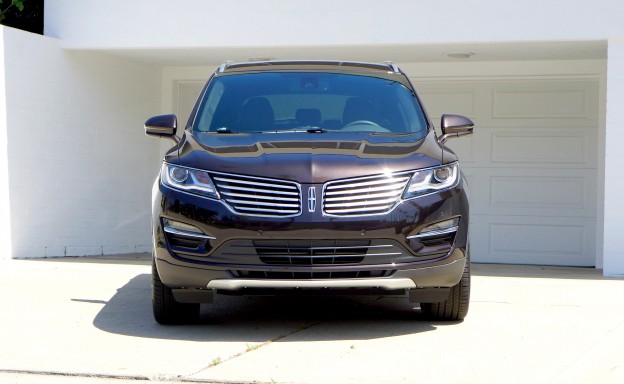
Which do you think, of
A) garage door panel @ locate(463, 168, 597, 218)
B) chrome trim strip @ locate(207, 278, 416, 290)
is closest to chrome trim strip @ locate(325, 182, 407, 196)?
chrome trim strip @ locate(207, 278, 416, 290)

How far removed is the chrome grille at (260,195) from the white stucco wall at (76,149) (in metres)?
5.68

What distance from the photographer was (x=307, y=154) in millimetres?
6086

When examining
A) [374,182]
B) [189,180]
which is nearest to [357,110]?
[374,182]

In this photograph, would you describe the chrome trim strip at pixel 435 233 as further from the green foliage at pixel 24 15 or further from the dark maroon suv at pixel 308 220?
the green foliage at pixel 24 15

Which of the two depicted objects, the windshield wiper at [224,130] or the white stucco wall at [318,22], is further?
the white stucco wall at [318,22]

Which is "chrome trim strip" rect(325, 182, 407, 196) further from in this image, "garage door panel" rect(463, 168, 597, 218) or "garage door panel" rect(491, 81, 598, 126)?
"garage door panel" rect(491, 81, 598, 126)

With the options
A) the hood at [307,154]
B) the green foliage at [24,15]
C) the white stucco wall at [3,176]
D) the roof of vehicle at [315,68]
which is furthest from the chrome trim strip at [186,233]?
the green foliage at [24,15]

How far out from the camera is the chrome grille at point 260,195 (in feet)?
19.2

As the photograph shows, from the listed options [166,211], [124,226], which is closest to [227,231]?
[166,211]

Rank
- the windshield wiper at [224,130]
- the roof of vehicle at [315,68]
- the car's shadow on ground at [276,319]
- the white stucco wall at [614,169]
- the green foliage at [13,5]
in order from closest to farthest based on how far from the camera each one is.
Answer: the car's shadow on ground at [276,319] < the windshield wiper at [224,130] < the roof of vehicle at [315,68] < the white stucco wall at [614,169] < the green foliage at [13,5]

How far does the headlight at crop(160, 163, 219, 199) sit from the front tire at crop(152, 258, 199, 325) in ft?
1.66

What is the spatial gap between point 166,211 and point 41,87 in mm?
6057

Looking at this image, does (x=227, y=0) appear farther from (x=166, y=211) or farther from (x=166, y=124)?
(x=166, y=211)

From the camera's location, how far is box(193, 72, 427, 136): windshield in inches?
274
